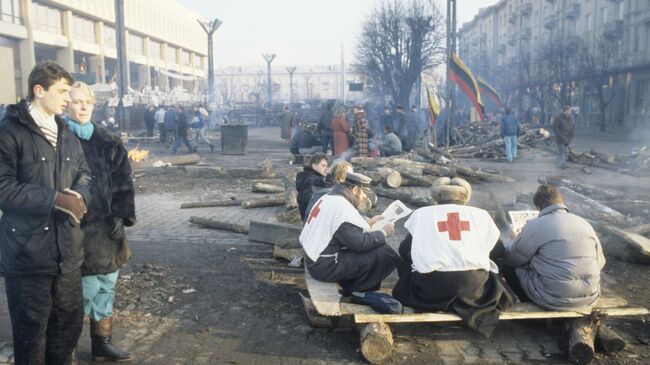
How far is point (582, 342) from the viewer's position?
163 inches

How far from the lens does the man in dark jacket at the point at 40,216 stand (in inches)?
127

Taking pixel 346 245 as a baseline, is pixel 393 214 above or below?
above

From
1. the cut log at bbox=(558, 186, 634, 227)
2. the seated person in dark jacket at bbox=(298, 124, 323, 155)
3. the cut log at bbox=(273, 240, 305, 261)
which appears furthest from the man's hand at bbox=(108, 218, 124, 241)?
the seated person in dark jacket at bbox=(298, 124, 323, 155)

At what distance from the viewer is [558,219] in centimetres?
441

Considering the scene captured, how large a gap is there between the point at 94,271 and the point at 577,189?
32.7 feet

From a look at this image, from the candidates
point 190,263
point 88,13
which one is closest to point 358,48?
point 88,13

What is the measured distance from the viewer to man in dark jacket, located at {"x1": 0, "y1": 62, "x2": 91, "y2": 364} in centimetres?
324

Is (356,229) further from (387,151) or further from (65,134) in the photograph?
(387,151)

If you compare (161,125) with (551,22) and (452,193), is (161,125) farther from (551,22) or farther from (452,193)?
(551,22)

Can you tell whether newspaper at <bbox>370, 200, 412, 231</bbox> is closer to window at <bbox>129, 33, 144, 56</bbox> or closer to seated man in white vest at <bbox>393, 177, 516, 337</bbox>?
seated man in white vest at <bbox>393, 177, 516, 337</bbox>

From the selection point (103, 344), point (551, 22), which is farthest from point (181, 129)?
point (551, 22)

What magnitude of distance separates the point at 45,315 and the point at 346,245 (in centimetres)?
231

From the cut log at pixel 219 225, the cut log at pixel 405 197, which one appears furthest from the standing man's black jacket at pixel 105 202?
the cut log at pixel 405 197

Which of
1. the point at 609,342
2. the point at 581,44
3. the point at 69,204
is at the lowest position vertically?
the point at 609,342
